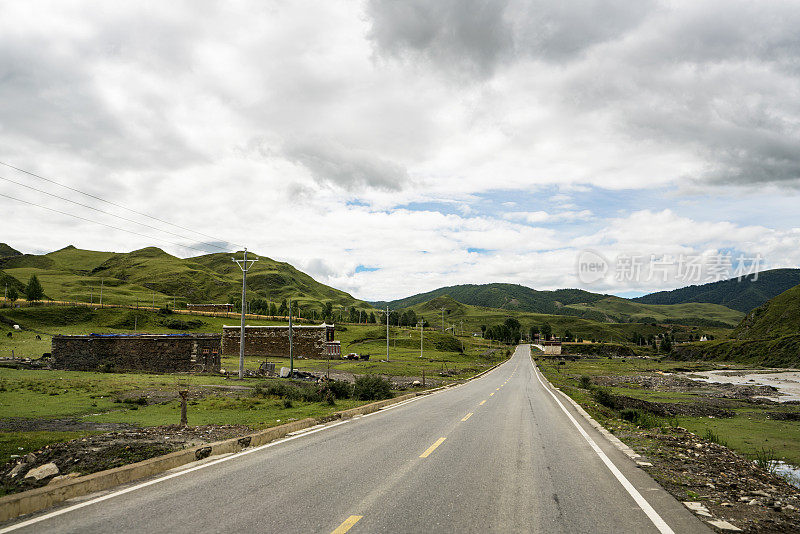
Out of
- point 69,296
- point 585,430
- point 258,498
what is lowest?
point 585,430

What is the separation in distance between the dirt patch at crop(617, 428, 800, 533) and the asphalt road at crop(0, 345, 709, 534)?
0.60 metres

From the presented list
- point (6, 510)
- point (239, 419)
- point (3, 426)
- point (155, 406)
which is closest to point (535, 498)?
point (6, 510)

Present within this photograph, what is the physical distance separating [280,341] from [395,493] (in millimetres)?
63642

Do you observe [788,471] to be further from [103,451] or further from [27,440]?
[27,440]

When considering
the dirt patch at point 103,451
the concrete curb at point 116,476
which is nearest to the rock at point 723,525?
the concrete curb at point 116,476

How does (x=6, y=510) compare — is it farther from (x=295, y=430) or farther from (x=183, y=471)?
(x=295, y=430)

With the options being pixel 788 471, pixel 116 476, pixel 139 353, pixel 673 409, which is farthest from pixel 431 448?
pixel 139 353

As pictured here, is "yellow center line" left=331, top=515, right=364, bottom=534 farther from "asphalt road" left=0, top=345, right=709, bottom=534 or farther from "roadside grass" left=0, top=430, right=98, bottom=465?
"roadside grass" left=0, top=430, right=98, bottom=465

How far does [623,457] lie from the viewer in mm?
11141

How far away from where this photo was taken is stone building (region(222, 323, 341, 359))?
6794 centimetres

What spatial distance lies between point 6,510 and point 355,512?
4.79 meters

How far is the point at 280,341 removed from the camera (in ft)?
223

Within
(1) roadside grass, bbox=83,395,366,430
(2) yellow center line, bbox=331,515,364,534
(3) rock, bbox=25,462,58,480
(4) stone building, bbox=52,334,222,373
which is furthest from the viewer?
(4) stone building, bbox=52,334,222,373

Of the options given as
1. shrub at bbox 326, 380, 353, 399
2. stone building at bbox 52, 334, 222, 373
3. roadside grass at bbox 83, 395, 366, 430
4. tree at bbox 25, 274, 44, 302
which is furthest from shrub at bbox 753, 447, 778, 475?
tree at bbox 25, 274, 44, 302
